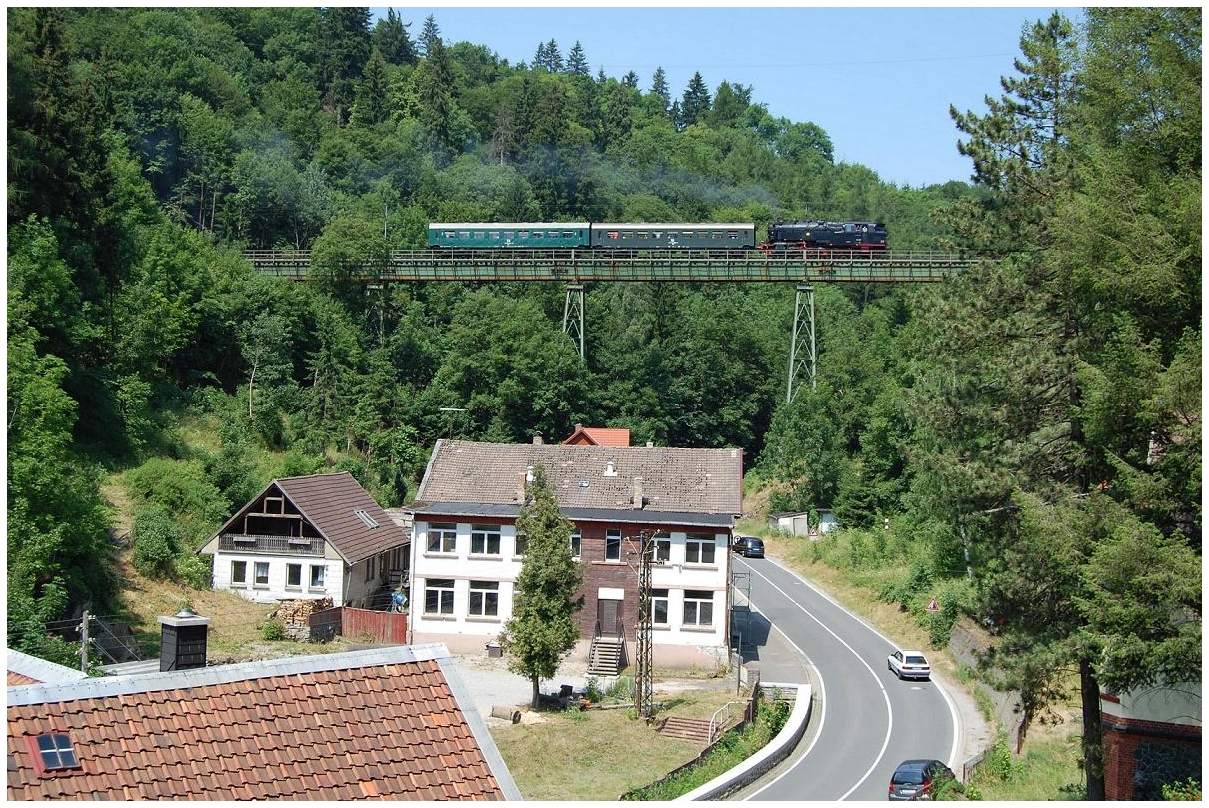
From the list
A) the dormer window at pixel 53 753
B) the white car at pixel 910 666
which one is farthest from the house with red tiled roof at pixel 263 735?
the white car at pixel 910 666

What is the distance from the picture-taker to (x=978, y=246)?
24422mm

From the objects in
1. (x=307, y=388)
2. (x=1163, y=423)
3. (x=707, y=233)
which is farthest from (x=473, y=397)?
(x=1163, y=423)

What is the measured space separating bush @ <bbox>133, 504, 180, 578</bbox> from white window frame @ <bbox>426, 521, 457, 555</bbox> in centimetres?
869

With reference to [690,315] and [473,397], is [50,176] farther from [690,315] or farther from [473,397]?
[690,315]

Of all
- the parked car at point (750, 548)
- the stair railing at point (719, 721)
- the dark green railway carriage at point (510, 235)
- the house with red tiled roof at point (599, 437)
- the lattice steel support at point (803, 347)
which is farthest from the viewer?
the dark green railway carriage at point (510, 235)

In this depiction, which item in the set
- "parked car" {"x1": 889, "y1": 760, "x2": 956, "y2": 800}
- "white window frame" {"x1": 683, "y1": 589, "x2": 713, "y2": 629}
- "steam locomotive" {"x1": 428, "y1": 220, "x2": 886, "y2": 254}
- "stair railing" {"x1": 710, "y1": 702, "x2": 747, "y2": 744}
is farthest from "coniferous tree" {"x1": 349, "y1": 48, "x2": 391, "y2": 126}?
"parked car" {"x1": 889, "y1": 760, "x2": 956, "y2": 800}

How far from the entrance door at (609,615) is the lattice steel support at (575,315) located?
95.9ft

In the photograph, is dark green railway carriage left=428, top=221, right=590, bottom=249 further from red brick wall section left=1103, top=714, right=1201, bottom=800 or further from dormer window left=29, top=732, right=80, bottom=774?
dormer window left=29, top=732, right=80, bottom=774

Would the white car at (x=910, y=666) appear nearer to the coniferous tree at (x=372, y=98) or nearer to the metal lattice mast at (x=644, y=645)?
the metal lattice mast at (x=644, y=645)

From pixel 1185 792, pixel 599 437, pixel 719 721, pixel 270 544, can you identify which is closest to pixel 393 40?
pixel 599 437

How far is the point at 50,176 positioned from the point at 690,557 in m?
26.7

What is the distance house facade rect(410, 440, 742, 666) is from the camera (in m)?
34.1

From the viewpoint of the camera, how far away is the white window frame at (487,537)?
1378 inches

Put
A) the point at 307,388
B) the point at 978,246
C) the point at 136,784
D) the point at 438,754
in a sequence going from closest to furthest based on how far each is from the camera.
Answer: the point at 136,784 < the point at 438,754 < the point at 978,246 < the point at 307,388
